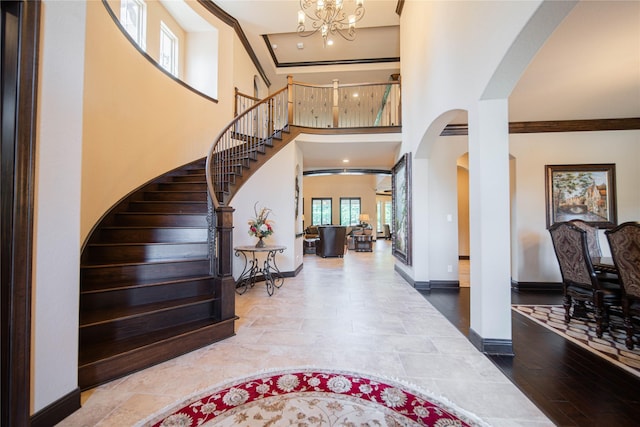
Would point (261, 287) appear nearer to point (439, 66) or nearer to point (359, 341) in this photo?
point (359, 341)

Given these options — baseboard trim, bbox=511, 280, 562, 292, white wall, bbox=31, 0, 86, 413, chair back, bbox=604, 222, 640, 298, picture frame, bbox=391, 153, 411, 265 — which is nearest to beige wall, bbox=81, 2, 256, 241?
white wall, bbox=31, 0, 86, 413

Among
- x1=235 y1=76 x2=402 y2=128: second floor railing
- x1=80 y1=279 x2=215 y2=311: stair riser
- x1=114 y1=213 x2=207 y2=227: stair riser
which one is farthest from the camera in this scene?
x1=235 y1=76 x2=402 y2=128: second floor railing

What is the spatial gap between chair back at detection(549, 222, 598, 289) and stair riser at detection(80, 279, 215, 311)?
3.92 metres

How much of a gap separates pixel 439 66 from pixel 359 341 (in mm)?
3444

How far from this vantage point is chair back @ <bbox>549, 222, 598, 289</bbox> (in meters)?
2.62

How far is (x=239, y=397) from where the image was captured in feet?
5.71

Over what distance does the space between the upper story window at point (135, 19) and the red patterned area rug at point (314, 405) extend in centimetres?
528

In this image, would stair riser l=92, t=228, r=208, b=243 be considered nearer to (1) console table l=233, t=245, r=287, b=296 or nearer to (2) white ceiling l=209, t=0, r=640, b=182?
(1) console table l=233, t=245, r=287, b=296

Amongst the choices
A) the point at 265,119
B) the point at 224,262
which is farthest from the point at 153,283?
the point at 265,119

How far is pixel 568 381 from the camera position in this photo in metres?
1.91

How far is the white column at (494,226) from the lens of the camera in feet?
7.57

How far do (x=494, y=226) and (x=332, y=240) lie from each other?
251 inches

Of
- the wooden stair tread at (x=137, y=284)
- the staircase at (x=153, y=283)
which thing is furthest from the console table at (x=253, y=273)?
the wooden stair tread at (x=137, y=284)

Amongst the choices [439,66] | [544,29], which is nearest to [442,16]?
[439,66]
